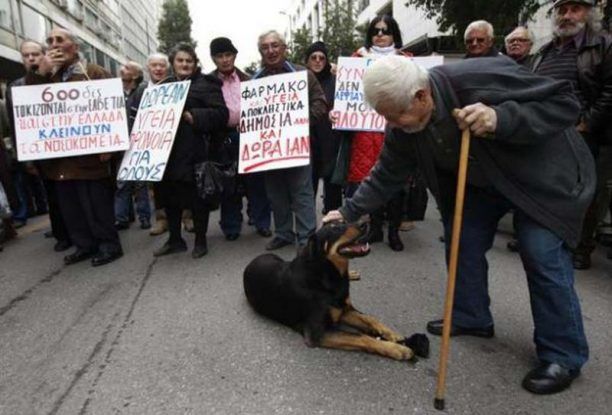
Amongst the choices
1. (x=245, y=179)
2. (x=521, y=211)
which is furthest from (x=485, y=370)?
(x=245, y=179)

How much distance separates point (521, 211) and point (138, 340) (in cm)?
243

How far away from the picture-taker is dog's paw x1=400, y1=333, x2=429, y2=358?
2.85 metres

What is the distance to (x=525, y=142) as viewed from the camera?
2.22 meters

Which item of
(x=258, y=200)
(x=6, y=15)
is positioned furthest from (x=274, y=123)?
(x=6, y=15)

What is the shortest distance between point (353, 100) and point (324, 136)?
1.78ft

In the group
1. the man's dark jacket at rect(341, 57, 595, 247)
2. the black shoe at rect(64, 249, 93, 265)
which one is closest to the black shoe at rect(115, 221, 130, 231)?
the black shoe at rect(64, 249, 93, 265)

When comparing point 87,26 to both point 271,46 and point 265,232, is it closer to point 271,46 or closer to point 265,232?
point 265,232

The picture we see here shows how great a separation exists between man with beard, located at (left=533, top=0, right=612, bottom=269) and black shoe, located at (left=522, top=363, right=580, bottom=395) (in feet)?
6.88

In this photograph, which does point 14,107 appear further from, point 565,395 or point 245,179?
point 565,395

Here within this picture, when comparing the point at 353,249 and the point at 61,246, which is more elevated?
the point at 353,249

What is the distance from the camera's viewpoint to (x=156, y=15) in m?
103

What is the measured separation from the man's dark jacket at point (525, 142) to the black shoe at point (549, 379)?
2.13 feet

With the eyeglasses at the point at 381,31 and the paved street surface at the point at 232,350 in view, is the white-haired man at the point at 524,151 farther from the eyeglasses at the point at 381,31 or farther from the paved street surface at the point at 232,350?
the eyeglasses at the point at 381,31

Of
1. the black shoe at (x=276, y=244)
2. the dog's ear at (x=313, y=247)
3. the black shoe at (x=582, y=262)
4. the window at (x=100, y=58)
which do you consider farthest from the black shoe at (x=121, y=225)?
the window at (x=100, y=58)
